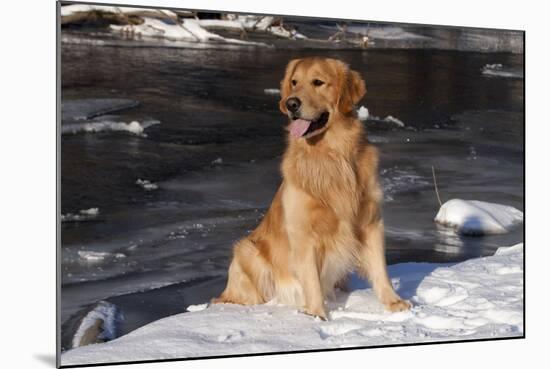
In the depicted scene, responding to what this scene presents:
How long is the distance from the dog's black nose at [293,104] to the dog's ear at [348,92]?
23 centimetres

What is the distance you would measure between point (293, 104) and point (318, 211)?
0.55 meters

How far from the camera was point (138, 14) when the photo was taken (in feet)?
14.7

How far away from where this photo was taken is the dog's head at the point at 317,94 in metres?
4.30

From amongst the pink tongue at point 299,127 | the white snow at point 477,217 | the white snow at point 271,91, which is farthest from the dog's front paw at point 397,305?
the white snow at point 271,91

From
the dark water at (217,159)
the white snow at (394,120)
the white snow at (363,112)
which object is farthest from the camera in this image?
the white snow at (394,120)

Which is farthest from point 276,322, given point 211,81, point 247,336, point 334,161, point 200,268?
point 211,81

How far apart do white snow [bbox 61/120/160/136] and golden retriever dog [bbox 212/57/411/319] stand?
756 mm

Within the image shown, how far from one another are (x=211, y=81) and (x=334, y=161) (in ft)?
2.80

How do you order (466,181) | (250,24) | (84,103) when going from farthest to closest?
(466,181) < (250,24) < (84,103)

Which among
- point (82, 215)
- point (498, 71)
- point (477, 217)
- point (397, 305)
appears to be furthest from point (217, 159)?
point (498, 71)

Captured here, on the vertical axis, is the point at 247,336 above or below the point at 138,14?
below

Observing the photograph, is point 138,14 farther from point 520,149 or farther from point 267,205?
point 520,149

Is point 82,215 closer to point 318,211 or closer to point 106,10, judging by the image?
point 106,10

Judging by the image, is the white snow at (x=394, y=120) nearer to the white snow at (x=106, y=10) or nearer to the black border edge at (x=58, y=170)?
the white snow at (x=106, y=10)
